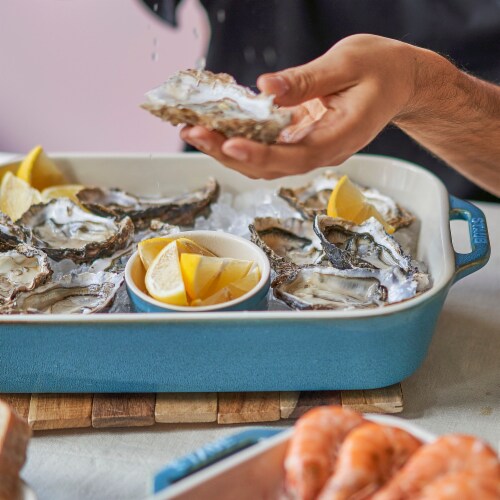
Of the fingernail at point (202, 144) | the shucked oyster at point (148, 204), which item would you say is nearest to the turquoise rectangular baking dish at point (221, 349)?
the fingernail at point (202, 144)

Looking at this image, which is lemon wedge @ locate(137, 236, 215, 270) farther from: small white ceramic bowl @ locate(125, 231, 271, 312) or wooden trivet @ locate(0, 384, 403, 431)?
wooden trivet @ locate(0, 384, 403, 431)

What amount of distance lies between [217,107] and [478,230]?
485 millimetres

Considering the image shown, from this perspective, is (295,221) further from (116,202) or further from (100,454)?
(100,454)

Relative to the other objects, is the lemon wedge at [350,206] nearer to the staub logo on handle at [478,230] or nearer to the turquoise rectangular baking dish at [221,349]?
the staub logo on handle at [478,230]

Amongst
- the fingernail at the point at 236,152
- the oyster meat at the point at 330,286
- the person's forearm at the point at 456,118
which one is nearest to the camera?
the fingernail at the point at 236,152

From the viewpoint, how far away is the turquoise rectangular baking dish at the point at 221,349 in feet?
3.60

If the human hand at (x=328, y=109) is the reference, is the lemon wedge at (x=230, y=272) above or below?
below

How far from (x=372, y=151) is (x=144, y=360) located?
3.85 ft

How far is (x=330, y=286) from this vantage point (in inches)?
51.1

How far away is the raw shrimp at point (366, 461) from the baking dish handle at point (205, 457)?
4.8 inches

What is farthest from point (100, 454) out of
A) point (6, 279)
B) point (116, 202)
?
point (116, 202)

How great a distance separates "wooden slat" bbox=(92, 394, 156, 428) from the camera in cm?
115

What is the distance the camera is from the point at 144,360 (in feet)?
3.73

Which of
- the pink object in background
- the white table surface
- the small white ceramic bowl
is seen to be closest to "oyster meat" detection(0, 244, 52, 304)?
the small white ceramic bowl
